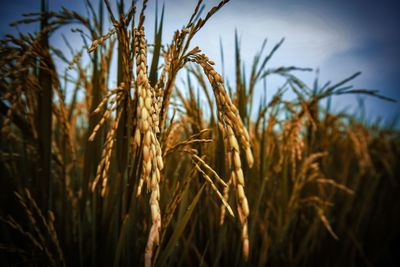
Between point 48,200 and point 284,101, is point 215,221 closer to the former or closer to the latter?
point 48,200

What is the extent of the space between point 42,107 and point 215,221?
1086mm

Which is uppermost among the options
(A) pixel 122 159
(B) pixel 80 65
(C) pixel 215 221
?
(B) pixel 80 65

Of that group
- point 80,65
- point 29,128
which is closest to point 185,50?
point 29,128

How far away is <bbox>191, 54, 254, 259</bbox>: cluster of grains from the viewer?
1.49ft

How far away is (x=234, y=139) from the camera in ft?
1.60

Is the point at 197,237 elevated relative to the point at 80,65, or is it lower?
lower

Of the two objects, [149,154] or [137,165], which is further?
[137,165]

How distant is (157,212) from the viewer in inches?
16.9

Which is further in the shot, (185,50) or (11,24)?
(11,24)

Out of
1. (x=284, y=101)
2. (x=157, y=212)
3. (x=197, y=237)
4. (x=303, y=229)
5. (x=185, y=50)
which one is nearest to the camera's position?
(x=157, y=212)

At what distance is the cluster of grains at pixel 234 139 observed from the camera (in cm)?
46

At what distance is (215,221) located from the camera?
4.38 feet

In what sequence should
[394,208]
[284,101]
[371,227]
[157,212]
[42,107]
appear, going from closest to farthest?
[157,212] < [42,107] < [284,101] < [371,227] < [394,208]

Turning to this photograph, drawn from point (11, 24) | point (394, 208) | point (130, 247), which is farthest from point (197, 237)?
point (394, 208)
